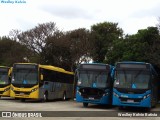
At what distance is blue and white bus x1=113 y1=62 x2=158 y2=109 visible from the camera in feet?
77.3

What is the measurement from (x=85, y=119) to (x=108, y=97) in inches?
355

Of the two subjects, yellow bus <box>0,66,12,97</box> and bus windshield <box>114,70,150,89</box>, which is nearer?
bus windshield <box>114,70,150,89</box>

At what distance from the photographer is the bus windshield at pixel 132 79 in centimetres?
2389

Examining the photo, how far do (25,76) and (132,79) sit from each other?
9386 millimetres

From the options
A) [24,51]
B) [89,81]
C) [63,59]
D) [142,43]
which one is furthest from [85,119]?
[24,51]

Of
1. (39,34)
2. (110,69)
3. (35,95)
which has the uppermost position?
(39,34)

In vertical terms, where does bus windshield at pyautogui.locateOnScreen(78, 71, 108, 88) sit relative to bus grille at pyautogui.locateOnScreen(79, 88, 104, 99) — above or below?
above

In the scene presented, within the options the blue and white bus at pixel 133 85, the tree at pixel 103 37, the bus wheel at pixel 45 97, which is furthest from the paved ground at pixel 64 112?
the tree at pixel 103 37

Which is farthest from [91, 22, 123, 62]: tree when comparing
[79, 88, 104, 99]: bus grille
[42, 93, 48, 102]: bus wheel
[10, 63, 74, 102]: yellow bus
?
[79, 88, 104, 99]: bus grille

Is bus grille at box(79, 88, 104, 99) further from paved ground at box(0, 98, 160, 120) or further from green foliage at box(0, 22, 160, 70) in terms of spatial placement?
green foliage at box(0, 22, 160, 70)

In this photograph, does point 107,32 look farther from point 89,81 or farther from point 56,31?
point 89,81

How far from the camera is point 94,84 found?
25.6 m

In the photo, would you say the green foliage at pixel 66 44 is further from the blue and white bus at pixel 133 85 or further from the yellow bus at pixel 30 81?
the blue and white bus at pixel 133 85

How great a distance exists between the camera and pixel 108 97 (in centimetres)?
2586
